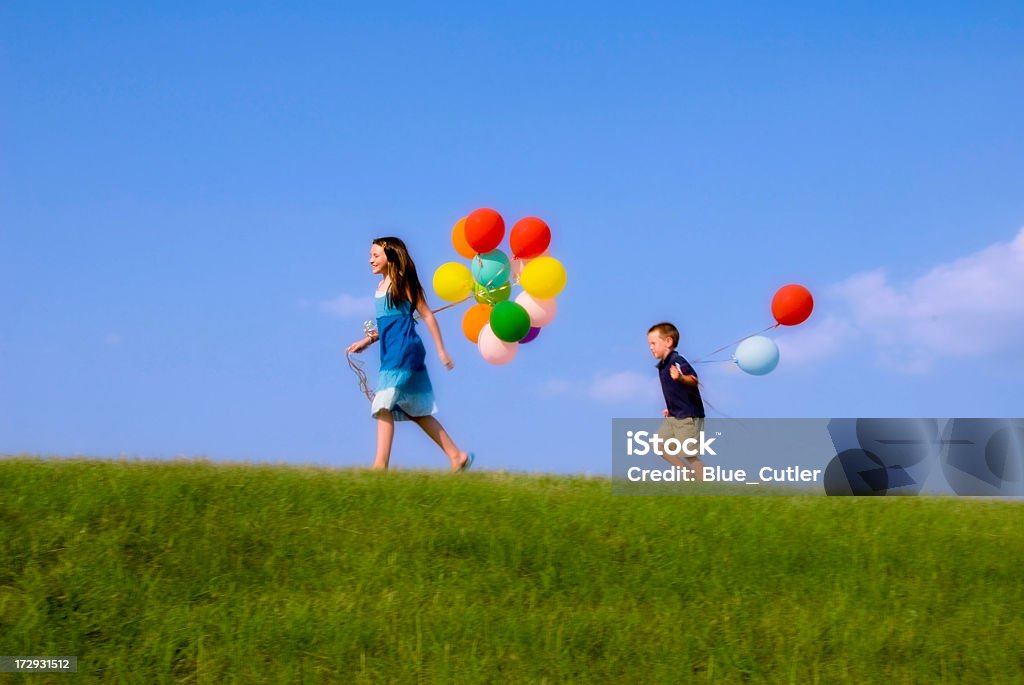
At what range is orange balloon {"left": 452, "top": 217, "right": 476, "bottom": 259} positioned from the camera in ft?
37.8

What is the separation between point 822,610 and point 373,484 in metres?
3.95

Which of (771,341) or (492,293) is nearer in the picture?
(771,341)

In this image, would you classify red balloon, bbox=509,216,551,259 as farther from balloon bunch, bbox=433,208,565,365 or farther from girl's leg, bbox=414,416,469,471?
girl's leg, bbox=414,416,469,471

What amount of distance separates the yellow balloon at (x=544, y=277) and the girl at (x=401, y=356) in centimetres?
105

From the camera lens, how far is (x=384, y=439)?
10.9 meters

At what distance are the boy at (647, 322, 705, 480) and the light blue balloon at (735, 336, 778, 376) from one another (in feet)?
1.67

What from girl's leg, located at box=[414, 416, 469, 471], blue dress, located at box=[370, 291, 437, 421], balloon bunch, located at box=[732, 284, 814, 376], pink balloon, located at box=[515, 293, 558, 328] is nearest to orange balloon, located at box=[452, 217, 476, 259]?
pink balloon, located at box=[515, 293, 558, 328]

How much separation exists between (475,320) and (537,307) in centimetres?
73

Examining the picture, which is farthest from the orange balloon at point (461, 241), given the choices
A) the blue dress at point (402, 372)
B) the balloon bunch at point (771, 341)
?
the balloon bunch at point (771, 341)

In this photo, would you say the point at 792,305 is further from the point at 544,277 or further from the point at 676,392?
the point at 544,277

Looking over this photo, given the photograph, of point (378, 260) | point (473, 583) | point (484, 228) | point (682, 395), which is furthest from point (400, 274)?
point (473, 583)

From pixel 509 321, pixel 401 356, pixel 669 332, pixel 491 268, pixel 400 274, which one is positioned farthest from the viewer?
pixel 491 268

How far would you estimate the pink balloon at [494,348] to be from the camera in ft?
37.5

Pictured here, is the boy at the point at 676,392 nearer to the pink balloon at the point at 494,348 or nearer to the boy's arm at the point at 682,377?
the boy's arm at the point at 682,377
